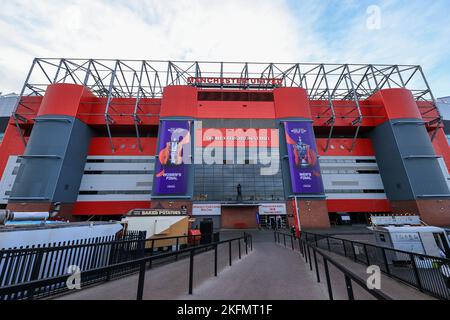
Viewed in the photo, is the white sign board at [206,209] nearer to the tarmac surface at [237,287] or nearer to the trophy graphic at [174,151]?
the trophy graphic at [174,151]

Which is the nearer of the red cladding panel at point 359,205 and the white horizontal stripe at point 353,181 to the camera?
the red cladding panel at point 359,205

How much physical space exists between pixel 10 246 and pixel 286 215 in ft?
92.4

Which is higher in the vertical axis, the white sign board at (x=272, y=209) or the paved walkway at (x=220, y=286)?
the white sign board at (x=272, y=209)

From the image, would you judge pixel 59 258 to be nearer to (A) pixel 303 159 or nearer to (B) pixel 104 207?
(B) pixel 104 207

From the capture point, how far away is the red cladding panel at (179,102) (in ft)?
107

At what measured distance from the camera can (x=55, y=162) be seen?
27.4 metres

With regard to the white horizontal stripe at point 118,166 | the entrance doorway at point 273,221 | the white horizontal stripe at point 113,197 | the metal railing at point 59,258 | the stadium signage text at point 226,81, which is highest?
the stadium signage text at point 226,81

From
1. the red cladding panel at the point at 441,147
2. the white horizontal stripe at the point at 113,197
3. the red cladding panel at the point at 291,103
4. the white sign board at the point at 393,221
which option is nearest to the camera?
the white sign board at the point at 393,221

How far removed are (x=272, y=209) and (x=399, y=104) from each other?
1162 inches

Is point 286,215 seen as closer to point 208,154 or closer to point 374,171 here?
point 208,154

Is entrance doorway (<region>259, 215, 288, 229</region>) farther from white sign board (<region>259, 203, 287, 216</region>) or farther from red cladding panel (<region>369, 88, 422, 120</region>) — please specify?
red cladding panel (<region>369, 88, 422, 120</region>)

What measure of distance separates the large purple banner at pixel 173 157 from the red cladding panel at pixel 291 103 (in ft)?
55.8

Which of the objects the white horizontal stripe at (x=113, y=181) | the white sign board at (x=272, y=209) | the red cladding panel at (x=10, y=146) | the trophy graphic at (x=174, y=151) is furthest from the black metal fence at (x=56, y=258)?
the red cladding panel at (x=10, y=146)
